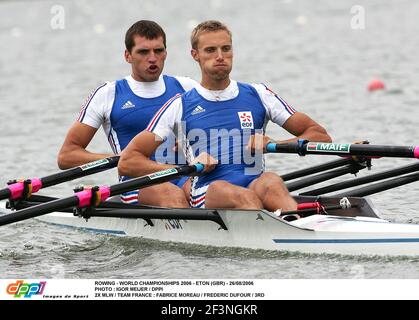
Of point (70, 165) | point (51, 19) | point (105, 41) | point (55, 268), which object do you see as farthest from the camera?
point (51, 19)

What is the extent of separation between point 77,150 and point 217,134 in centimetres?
166

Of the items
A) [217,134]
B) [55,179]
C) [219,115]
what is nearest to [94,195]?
[55,179]

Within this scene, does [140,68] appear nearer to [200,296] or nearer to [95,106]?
[95,106]

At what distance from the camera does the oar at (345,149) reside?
9.31m

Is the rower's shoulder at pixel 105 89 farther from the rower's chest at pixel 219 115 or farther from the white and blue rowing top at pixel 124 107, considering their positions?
the rower's chest at pixel 219 115

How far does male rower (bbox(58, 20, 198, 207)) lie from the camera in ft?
33.8

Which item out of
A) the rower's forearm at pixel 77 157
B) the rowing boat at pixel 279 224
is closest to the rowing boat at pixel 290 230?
the rowing boat at pixel 279 224

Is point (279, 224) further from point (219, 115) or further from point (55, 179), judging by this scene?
point (55, 179)

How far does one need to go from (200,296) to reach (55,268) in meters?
2.19

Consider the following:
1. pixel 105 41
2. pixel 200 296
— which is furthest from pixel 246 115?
pixel 105 41

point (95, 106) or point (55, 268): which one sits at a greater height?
point (95, 106)

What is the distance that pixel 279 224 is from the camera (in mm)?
9047

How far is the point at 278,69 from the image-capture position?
25.5m

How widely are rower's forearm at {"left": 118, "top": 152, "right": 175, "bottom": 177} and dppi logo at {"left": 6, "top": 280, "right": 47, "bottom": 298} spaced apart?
151 cm
